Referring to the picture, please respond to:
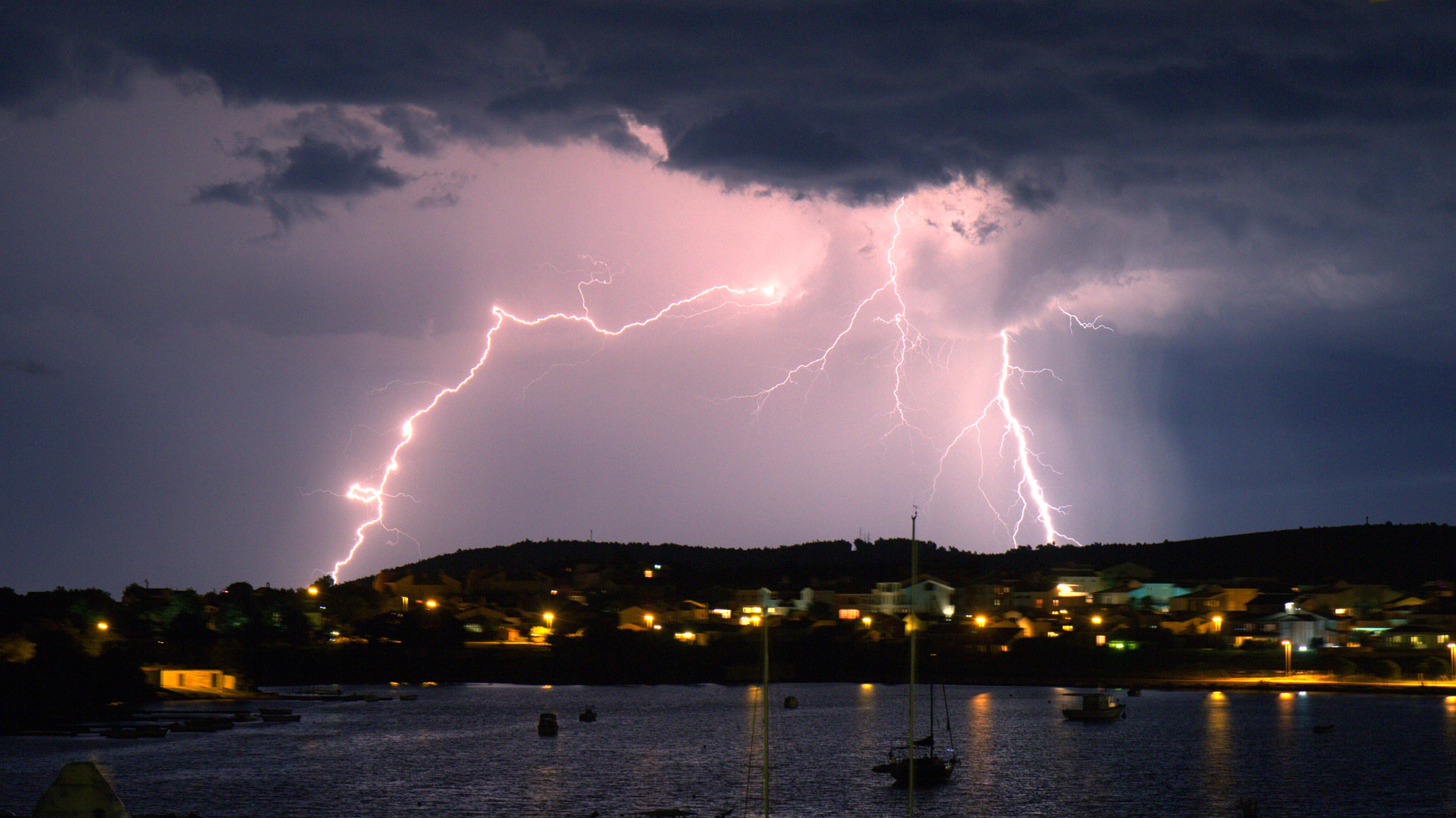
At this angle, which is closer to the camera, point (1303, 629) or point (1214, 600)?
point (1303, 629)

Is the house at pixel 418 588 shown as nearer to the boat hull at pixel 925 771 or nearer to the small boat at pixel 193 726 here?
the small boat at pixel 193 726

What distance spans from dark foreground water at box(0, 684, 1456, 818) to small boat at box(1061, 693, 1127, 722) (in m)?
0.91

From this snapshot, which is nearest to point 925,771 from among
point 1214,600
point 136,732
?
point 136,732

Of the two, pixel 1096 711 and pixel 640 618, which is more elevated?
pixel 640 618

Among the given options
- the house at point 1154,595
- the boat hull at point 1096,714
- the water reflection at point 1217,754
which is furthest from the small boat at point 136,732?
the house at point 1154,595

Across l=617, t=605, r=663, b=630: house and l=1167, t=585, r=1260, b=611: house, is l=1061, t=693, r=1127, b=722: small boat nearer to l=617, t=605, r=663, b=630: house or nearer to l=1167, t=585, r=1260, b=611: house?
l=1167, t=585, r=1260, b=611: house

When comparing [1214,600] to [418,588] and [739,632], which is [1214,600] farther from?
[418,588]

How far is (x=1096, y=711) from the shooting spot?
8069cm

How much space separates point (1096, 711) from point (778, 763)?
28679mm

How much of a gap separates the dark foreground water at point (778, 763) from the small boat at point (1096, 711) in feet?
2.99

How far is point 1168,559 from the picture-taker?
17675cm

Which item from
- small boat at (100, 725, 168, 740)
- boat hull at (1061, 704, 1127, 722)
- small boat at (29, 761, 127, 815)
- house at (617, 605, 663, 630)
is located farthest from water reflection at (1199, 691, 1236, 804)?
house at (617, 605, 663, 630)

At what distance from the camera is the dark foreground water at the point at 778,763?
4809cm

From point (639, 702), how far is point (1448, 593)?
76597 millimetres
